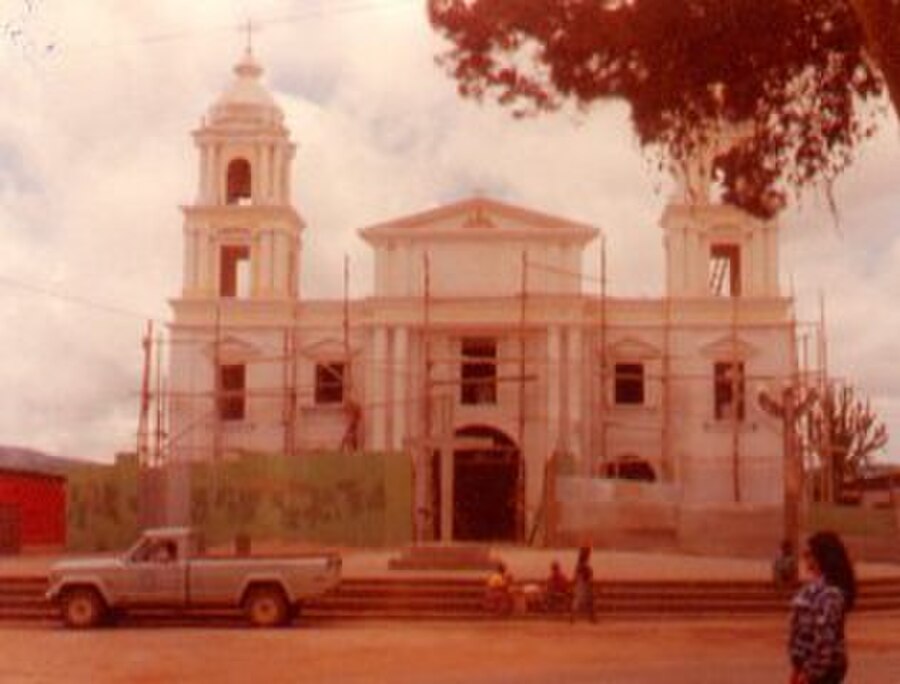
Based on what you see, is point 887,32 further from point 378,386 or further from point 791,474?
point 378,386

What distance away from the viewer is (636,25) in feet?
43.7

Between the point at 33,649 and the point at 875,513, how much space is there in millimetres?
25290

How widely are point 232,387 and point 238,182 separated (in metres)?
6.10

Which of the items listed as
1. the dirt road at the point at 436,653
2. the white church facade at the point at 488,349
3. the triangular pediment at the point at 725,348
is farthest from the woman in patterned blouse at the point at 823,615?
the triangular pediment at the point at 725,348

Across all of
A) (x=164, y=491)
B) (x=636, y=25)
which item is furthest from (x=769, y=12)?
(x=164, y=491)

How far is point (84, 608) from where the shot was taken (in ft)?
76.1

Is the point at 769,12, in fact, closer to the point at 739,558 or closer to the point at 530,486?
the point at 739,558

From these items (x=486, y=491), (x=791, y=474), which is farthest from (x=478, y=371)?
(x=791, y=474)

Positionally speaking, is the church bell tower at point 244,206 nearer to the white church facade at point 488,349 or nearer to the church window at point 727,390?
the white church facade at point 488,349

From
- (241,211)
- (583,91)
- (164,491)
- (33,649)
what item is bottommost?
(33,649)

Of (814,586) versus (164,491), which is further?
(164,491)

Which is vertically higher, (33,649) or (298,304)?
(298,304)

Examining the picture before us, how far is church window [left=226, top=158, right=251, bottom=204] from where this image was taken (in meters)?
47.9

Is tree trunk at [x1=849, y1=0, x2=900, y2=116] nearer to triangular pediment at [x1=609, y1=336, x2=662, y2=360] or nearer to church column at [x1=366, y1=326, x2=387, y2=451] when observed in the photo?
church column at [x1=366, y1=326, x2=387, y2=451]
